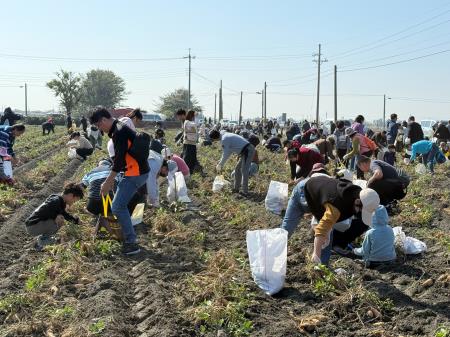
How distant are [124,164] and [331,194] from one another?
2179 mm

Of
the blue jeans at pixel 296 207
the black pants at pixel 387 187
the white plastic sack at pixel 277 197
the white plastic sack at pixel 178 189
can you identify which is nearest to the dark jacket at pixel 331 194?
the blue jeans at pixel 296 207

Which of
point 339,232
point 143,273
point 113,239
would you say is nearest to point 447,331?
point 339,232

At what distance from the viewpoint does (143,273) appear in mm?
5238

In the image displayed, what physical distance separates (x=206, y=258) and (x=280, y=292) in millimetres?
1117

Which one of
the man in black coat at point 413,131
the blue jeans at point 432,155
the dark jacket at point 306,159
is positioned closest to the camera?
the dark jacket at point 306,159

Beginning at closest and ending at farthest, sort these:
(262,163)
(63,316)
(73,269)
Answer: (63,316)
(73,269)
(262,163)

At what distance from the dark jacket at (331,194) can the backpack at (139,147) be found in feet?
5.79

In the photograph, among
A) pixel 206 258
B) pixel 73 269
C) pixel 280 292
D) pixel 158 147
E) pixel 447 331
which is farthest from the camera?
pixel 158 147

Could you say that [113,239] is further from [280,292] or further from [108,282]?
[280,292]

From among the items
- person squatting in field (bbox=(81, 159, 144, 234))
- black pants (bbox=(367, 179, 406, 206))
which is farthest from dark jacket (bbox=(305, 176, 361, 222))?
person squatting in field (bbox=(81, 159, 144, 234))

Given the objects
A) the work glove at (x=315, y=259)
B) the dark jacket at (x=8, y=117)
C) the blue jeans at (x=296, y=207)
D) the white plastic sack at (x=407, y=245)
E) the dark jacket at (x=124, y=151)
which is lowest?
the white plastic sack at (x=407, y=245)

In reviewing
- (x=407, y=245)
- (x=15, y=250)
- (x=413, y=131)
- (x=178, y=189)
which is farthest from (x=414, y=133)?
(x=15, y=250)

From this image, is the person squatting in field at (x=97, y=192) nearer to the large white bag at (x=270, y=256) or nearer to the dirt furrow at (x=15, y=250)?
the dirt furrow at (x=15, y=250)

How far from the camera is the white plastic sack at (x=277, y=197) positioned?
8.12 m
